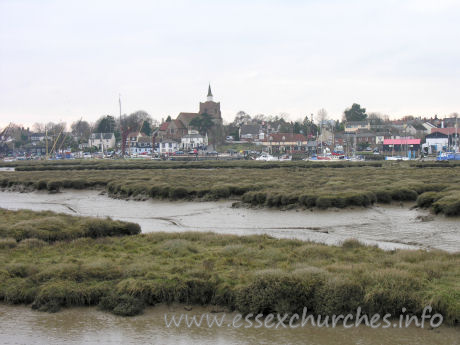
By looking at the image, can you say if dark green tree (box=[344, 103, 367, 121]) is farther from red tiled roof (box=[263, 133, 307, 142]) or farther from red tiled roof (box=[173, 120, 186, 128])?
red tiled roof (box=[173, 120, 186, 128])

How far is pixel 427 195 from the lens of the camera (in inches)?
1246

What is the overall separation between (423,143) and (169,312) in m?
152

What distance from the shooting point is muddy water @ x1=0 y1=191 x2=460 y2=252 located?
23.0 meters

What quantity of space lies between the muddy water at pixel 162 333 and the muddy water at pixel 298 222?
9.12m

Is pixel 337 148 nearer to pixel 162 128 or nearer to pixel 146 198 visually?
pixel 162 128

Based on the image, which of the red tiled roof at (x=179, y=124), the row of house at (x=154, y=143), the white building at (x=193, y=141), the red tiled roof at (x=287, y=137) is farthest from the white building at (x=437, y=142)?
the red tiled roof at (x=179, y=124)

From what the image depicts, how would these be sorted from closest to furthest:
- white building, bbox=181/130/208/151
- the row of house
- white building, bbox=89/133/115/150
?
1. the row of house
2. white building, bbox=181/130/208/151
3. white building, bbox=89/133/115/150

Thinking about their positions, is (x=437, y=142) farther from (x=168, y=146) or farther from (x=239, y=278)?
(x=239, y=278)

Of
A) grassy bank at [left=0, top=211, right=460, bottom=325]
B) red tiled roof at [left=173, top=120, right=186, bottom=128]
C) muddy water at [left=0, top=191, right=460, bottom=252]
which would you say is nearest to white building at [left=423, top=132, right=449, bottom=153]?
red tiled roof at [left=173, top=120, right=186, bottom=128]

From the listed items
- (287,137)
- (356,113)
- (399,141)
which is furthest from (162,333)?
(356,113)

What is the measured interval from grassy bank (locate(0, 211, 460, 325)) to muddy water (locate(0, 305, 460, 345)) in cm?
52

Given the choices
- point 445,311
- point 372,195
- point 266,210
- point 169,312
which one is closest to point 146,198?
point 266,210

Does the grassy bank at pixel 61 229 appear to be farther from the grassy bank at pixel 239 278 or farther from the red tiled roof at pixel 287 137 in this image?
the red tiled roof at pixel 287 137

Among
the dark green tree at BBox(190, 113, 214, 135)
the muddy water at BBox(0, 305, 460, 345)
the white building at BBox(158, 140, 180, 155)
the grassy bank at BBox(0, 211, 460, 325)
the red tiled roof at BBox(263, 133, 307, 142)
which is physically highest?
the dark green tree at BBox(190, 113, 214, 135)
